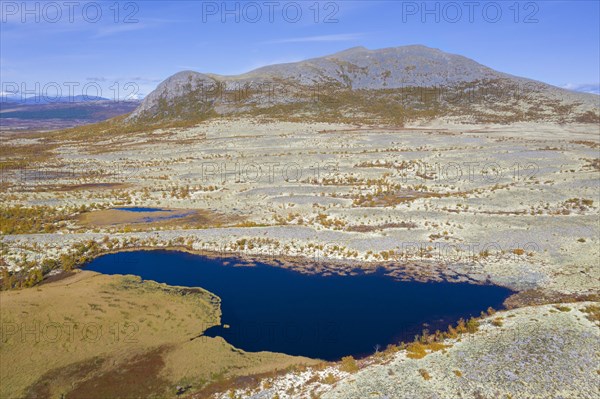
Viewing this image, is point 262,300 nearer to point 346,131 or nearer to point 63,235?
point 63,235

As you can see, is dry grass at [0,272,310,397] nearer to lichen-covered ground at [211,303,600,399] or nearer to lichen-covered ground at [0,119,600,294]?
lichen-covered ground at [211,303,600,399]

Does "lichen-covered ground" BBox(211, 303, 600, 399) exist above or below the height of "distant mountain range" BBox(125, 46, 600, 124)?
below

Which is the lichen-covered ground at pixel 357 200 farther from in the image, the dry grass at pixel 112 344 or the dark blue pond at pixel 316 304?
the dry grass at pixel 112 344

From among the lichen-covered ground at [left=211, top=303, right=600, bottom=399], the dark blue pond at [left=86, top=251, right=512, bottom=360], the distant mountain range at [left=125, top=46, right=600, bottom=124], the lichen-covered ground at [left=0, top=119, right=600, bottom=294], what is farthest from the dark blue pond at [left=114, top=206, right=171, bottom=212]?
the distant mountain range at [left=125, top=46, right=600, bottom=124]

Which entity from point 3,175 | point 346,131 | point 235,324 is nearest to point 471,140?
point 346,131

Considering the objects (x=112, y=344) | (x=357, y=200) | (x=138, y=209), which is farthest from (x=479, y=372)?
(x=138, y=209)

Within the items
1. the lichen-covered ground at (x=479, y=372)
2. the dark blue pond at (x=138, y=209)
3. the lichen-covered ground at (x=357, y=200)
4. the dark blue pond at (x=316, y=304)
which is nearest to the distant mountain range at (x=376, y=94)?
the lichen-covered ground at (x=357, y=200)

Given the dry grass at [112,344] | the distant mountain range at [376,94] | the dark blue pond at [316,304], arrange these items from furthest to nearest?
the distant mountain range at [376,94], the dark blue pond at [316,304], the dry grass at [112,344]
